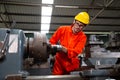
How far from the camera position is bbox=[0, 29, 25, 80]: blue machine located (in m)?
1.58

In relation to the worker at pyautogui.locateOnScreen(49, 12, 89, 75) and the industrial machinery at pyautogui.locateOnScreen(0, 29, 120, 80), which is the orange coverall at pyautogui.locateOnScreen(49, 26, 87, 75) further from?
the industrial machinery at pyautogui.locateOnScreen(0, 29, 120, 80)

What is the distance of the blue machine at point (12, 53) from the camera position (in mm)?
1577

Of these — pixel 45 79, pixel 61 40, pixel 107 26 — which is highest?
pixel 107 26

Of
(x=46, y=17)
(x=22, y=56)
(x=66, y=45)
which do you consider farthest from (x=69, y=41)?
(x=46, y=17)

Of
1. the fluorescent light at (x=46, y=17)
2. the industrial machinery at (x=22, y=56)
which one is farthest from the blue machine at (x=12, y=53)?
the fluorescent light at (x=46, y=17)

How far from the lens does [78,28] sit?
285cm

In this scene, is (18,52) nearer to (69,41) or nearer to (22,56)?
(22,56)

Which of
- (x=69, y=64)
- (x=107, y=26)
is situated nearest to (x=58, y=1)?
(x=107, y=26)

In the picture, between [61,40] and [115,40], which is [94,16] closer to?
[115,40]

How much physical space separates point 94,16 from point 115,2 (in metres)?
1.20

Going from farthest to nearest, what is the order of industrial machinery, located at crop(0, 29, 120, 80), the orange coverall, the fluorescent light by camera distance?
1. the fluorescent light
2. the orange coverall
3. industrial machinery, located at crop(0, 29, 120, 80)

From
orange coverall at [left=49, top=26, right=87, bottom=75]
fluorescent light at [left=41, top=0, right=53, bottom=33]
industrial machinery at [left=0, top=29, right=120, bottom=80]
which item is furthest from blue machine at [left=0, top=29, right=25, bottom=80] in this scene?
fluorescent light at [left=41, top=0, right=53, bottom=33]

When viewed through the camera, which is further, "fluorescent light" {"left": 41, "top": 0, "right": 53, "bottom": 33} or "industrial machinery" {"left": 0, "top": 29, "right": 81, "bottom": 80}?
"fluorescent light" {"left": 41, "top": 0, "right": 53, "bottom": 33}

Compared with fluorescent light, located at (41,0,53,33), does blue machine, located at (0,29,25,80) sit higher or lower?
lower
